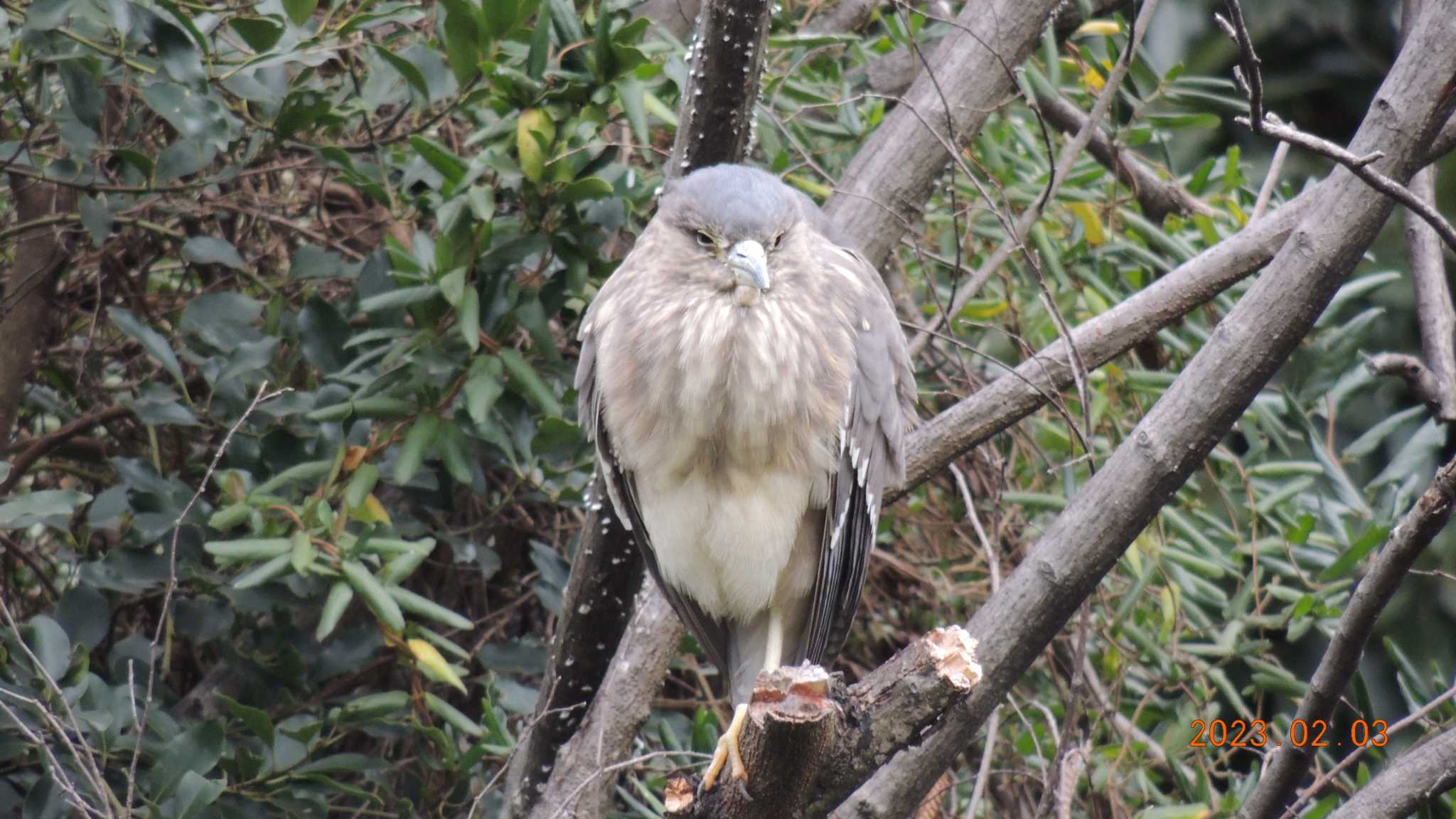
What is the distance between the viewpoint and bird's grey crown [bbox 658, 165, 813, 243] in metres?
2.41

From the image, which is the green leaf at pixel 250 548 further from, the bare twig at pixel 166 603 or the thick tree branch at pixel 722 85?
the thick tree branch at pixel 722 85

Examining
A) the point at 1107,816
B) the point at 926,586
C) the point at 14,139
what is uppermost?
the point at 14,139

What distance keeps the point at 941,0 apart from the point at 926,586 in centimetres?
145

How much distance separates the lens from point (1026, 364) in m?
2.71

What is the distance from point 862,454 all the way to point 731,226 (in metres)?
0.53

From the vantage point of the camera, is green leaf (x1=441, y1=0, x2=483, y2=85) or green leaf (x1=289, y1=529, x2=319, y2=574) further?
green leaf (x1=441, y1=0, x2=483, y2=85)

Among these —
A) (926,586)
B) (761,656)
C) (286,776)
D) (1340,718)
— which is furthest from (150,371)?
(1340,718)

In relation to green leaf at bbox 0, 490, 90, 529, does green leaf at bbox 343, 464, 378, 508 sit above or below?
above

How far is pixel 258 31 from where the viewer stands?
2564 millimetres

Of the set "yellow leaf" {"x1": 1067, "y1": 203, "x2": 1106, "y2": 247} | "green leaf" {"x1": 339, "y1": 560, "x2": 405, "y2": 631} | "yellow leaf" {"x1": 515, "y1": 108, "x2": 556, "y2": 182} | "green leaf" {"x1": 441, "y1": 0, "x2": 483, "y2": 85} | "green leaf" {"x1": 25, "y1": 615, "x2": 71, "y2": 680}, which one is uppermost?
"green leaf" {"x1": 441, "y1": 0, "x2": 483, "y2": 85}

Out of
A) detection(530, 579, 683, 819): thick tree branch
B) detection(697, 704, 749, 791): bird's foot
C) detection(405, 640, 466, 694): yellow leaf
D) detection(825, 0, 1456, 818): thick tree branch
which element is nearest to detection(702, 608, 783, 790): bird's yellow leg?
detection(697, 704, 749, 791): bird's foot

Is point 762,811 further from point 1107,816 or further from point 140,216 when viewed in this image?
point 140,216

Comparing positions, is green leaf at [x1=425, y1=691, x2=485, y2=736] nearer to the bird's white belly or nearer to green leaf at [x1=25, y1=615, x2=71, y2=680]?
the bird's white belly

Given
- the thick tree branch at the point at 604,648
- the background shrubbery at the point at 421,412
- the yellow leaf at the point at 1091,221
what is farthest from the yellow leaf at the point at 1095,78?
the thick tree branch at the point at 604,648
